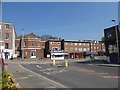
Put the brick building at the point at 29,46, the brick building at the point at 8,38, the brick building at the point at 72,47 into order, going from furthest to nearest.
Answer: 1. the brick building at the point at 72,47
2. the brick building at the point at 29,46
3. the brick building at the point at 8,38

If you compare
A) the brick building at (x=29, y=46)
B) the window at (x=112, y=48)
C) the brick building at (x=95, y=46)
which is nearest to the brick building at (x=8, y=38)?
the brick building at (x=29, y=46)

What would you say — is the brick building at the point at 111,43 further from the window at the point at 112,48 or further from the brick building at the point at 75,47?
the brick building at the point at 75,47

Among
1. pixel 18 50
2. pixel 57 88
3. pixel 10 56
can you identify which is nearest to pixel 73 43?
pixel 18 50

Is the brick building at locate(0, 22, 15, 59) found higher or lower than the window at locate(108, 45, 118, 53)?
higher

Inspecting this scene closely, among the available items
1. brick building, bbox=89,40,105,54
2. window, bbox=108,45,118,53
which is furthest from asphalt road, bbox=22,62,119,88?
brick building, bbox=89,40,105,54

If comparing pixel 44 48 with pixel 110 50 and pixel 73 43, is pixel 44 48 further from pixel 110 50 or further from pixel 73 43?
pixel 110 50

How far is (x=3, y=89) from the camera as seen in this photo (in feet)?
30.2

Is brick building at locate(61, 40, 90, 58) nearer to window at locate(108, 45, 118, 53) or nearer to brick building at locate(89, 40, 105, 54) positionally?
brick building at locate(89, 40, 105, 54)

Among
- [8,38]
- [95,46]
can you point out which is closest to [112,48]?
[8,38]

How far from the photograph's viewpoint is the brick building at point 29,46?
305 ft

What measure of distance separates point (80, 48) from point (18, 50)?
88.5 feet

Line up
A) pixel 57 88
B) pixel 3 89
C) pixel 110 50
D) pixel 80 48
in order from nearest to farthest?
pixel 3 89, pixel 57 88, pixel 110 50, pixel 80 48

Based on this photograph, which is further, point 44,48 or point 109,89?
point 44,48

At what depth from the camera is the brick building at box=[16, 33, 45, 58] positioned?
9294 centimetres
